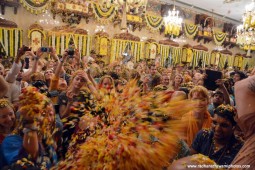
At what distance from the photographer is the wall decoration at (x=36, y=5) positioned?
7290mm

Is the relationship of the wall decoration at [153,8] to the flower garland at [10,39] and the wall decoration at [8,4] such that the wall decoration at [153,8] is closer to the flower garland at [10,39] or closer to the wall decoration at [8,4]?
the wall decoration at [8,4]

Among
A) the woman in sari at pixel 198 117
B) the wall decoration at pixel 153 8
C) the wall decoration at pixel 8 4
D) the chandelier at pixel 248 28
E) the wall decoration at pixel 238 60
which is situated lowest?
the woman in sari at pixel 198 117

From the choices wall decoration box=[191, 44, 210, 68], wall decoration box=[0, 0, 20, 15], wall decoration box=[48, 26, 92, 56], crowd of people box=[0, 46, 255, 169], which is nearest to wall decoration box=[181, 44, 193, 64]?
wall decoration box=[191, 44, 210, 68]

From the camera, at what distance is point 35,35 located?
25.7 feet

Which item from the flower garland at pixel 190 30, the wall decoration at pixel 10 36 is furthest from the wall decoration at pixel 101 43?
the flower garland at pixel 190 30

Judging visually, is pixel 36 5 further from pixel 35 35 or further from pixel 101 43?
pixel 101 43

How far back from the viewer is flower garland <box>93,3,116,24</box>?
8.81 m

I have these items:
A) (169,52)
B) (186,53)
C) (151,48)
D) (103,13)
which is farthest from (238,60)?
(103,13)

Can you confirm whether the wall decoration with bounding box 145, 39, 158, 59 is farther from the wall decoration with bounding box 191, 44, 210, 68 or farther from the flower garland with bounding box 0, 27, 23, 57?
the flower garland with bounding box 0, 27, 23, 57

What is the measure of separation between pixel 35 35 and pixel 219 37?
10676 millimetres

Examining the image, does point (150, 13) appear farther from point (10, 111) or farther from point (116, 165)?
point (116, 165)

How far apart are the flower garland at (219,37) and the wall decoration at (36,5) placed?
9940mm

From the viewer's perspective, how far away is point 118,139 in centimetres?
A: 112

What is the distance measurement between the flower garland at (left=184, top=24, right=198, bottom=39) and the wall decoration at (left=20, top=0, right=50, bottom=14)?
716 cm
